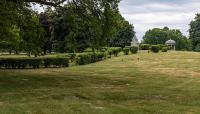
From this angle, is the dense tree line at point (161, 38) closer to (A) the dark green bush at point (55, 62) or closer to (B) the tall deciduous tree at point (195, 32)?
(B) the tall deciduous tree at point (195, 32)

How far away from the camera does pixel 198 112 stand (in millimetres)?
17672

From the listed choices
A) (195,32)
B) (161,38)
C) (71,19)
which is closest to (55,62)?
(71,19)

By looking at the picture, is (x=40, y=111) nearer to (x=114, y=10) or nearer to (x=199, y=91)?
(x=199, y=91)

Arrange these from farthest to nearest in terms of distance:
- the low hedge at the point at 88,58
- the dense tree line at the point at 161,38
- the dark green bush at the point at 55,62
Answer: the dense tree line at the point at 161,38 < the low hedge at the point at 88,58 < the dark green bush at the point at 55,62

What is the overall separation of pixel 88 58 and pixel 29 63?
1179 cm

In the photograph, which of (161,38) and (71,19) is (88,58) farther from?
(161,38)

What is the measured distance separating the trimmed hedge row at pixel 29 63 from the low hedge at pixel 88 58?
5.05 metres

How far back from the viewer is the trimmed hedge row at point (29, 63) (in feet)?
157

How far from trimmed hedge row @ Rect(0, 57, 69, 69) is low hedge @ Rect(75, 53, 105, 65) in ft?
16.6

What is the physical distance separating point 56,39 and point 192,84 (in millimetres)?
58669

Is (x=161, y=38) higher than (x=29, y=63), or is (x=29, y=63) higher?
(x=161, y=38)

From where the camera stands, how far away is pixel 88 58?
193 ft

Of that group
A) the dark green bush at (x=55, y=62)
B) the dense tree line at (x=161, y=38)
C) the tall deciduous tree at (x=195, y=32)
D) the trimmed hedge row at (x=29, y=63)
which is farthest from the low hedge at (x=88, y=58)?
the dense tree line at (x=161, y=38)

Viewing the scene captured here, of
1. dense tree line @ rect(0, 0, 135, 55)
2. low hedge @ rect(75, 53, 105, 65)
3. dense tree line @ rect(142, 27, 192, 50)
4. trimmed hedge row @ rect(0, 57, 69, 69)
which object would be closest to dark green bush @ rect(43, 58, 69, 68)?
trimmed hedge row @ rect(0, 57, 69, 69)
